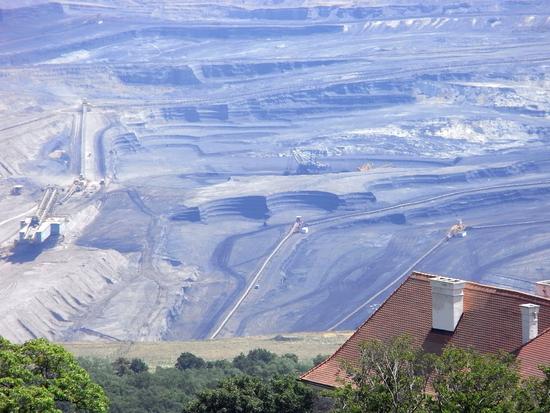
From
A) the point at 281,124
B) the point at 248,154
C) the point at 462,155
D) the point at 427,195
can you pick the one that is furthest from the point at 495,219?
the point at 281,124

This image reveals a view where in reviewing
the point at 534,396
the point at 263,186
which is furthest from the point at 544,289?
the point at 263,186

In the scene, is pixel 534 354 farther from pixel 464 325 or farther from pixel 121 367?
pixel 121 367

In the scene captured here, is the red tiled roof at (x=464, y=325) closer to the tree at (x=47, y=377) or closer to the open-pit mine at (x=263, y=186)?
the tree at (x=47, y=377)

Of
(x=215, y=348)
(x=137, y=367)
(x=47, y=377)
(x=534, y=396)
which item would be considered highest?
(x=47, y=377)

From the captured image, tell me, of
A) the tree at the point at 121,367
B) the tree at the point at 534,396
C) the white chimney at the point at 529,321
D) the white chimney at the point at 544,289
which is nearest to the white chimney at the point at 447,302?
the white chimney at the point at 529,321

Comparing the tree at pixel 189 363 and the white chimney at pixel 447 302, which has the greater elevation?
the white chimney at pixel 447 302

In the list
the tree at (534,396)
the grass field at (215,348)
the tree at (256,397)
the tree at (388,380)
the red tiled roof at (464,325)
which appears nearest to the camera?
the tree at (534,396)
